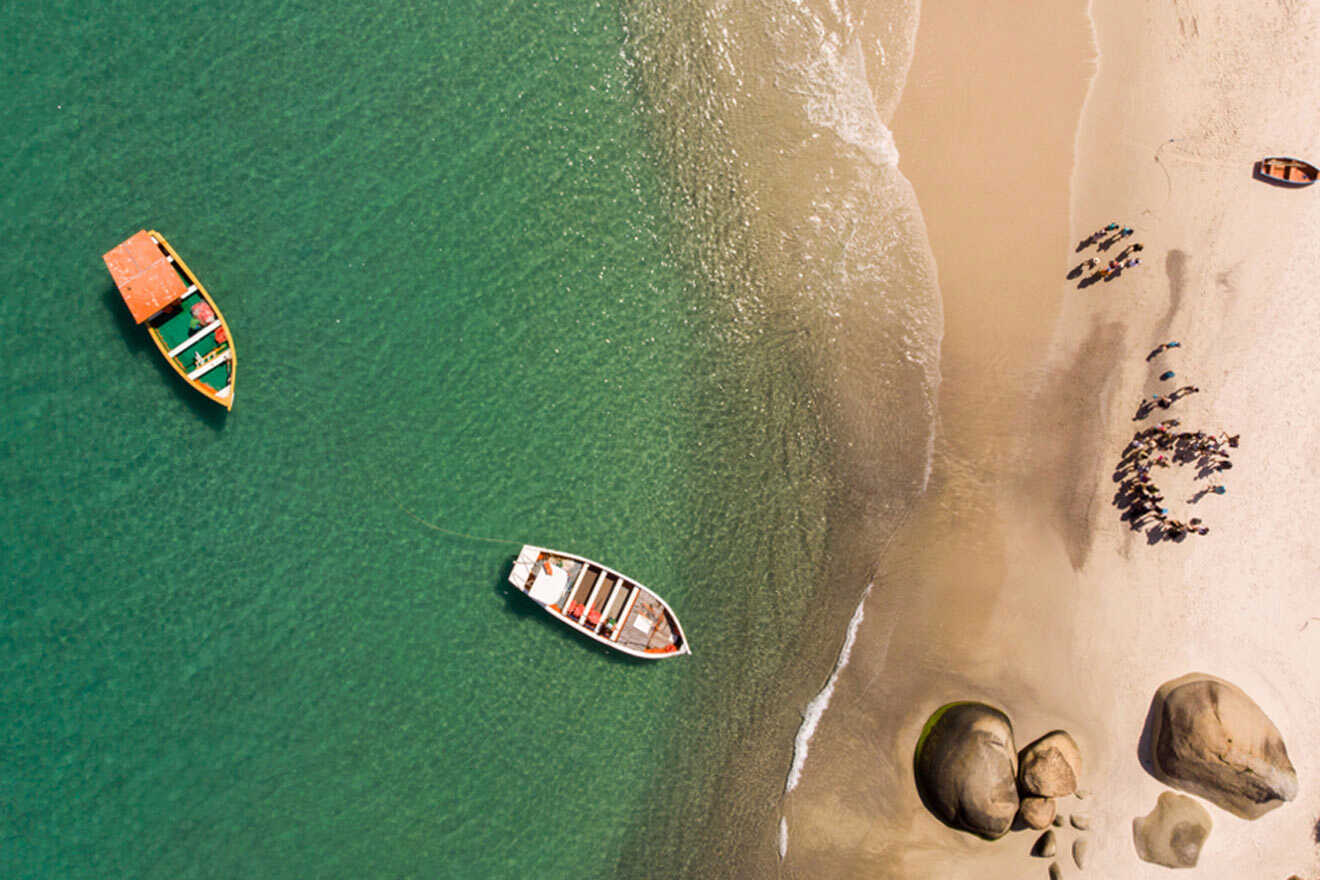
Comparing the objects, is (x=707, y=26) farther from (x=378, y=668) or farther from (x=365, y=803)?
(x=365, y=803)

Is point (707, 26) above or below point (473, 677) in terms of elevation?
above

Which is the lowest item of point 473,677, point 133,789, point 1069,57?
point 133,789

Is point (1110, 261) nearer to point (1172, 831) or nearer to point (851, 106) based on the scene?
point (851, 106)

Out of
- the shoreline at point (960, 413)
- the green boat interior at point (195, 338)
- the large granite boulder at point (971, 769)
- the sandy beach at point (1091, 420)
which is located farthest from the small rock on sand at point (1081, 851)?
the green boat interior at point (195, 338)

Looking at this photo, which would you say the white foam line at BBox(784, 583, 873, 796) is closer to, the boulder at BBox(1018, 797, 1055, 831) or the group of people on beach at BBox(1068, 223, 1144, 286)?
the boulder at BBox(1018, 797, 1055, 831)

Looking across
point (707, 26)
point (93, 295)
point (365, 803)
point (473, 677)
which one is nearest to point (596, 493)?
point (473, 677)

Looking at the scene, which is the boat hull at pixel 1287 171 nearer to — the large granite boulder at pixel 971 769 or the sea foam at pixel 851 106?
the sea foam at pixel 851 106

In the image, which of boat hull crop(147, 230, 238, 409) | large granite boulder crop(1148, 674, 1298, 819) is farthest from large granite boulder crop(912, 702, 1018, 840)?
boat hull crop(147, 230, 238, 409)
